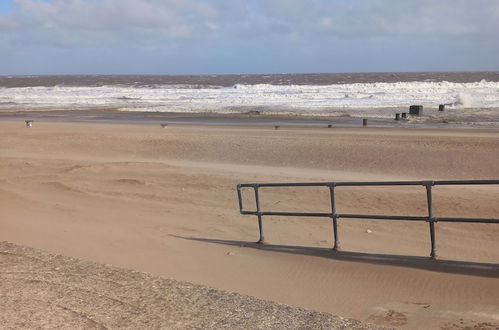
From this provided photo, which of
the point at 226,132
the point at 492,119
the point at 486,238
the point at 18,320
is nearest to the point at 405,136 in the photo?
the point at 226,132

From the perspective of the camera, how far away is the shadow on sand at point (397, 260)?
233 inches

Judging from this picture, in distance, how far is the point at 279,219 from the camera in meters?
9.14

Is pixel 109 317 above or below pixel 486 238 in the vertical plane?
above

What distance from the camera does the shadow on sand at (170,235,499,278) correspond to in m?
5.91

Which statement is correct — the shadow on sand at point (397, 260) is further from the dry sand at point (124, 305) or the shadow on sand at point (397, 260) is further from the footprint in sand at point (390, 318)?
the dry sand at point (124, 305)

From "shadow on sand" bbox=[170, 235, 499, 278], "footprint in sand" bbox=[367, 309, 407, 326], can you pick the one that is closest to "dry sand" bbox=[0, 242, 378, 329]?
"footprint in sand" bbox=[367, 309, 407, 326]

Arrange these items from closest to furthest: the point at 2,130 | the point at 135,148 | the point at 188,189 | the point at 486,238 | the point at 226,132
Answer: the point at 486,238, the point at 188,189, the point at 135,148, the point at 226,132, the point at 2,130

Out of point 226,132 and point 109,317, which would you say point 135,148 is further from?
point 109,317

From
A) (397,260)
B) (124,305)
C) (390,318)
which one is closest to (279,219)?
(397,260)

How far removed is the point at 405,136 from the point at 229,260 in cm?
1533

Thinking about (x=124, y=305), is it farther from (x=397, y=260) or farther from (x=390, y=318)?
(x=397, y=260)

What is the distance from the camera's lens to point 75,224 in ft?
28.0

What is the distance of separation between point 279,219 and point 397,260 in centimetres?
297

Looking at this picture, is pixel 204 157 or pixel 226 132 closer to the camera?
pixel 204 157
